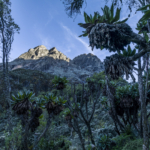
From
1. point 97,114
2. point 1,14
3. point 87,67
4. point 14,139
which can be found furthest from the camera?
point 87,67

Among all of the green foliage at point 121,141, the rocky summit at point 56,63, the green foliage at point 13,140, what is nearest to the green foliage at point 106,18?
the green foliage at point 121,141

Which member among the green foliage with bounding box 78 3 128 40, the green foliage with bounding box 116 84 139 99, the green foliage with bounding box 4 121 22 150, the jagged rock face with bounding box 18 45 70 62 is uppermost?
the jagged rock face with bounding box 18 45 70 62

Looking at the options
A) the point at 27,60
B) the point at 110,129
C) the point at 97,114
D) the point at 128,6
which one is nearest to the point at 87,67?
the point at 27,60

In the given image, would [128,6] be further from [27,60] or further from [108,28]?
[27,60]

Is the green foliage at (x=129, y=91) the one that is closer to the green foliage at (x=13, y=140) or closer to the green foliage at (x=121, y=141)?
the green foliage at (x=121, y=141)

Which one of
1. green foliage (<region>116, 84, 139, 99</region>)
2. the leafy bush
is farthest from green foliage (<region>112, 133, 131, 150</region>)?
green foliage (<region>116, 84, 139, 99</region>)

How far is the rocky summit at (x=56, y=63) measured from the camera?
8267 centimetres

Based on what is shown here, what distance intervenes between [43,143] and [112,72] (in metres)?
8.64

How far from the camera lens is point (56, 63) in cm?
9250

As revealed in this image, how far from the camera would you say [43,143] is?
9.11 m

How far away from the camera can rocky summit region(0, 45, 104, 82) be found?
82.7 metres

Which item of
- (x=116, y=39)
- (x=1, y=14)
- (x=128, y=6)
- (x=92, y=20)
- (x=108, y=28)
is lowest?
(x=116, y=39)

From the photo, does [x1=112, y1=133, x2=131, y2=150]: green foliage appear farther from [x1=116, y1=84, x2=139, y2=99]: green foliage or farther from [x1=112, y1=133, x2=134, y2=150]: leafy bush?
[x1=116, y1=84, x2=139, y2=99]: green foliage

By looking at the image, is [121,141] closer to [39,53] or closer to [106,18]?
[106,18]
